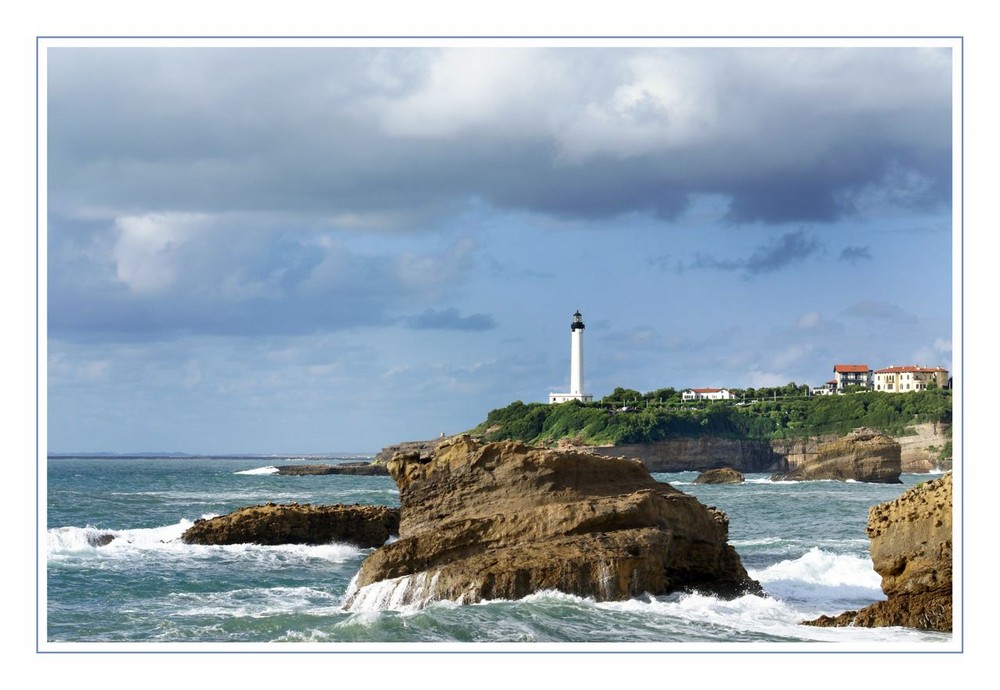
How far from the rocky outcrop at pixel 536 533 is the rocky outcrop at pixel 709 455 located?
50666 millimetres

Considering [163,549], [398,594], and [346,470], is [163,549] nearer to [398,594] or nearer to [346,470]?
[398,594]

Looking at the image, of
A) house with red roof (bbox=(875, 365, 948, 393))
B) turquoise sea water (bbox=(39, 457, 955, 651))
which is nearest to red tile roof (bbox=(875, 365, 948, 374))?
house with red roof (bbox=(875, 365, 948, 393))

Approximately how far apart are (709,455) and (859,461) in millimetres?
15146

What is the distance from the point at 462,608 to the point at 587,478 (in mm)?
2003

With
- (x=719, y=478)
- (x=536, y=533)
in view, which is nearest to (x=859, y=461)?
(x=719, y=478)

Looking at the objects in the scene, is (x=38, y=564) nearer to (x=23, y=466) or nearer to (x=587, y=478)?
→ (x=23, y=466)

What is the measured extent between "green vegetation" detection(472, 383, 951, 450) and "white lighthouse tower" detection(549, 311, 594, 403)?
1.04 metres

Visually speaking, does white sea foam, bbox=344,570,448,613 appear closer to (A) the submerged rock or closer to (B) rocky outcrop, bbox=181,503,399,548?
(B) rocky outcrop, bbox=181,503,399,548

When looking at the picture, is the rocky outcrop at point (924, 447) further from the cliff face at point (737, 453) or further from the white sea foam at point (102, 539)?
the white sea foam at point (102, 539)

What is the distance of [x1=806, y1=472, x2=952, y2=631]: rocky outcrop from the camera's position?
29.7ft

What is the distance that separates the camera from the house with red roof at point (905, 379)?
201ft

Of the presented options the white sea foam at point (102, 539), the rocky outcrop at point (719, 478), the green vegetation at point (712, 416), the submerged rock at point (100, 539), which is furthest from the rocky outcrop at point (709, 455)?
the submerged rock at point (100, 539)
